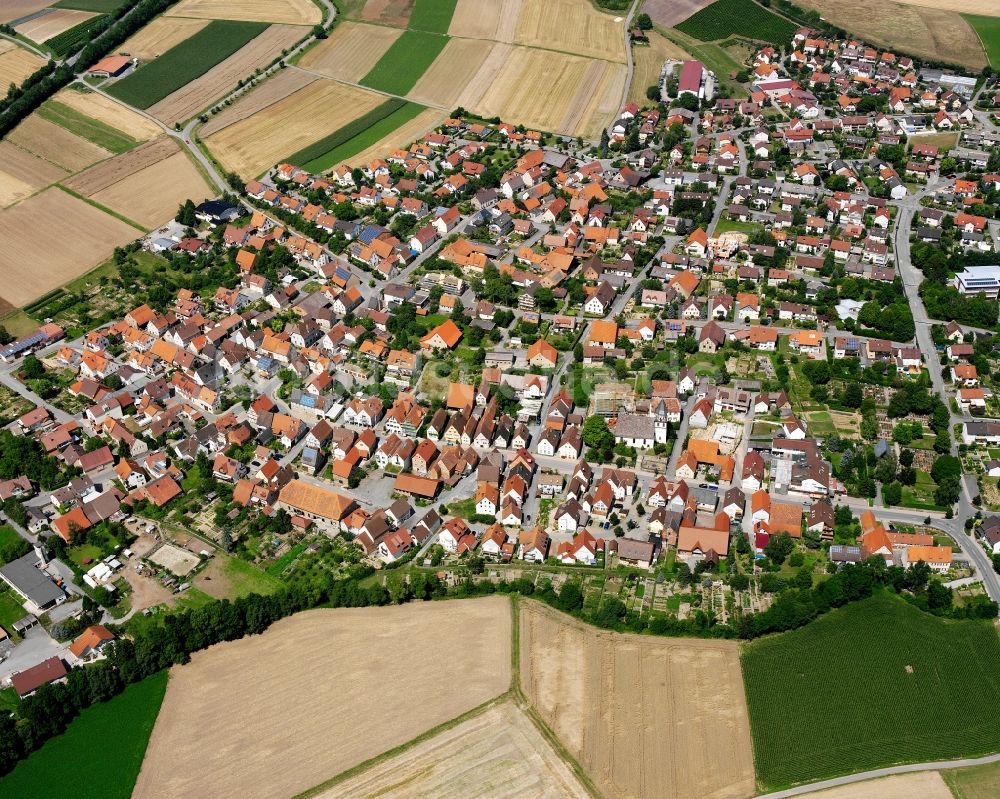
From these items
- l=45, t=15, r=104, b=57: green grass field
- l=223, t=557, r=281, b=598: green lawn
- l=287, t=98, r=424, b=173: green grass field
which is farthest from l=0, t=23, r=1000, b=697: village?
l=45, t=15, r=104, b=57: green grass field

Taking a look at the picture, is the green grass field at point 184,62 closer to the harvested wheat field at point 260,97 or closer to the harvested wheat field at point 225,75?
the harvested wheat field at point 225,75

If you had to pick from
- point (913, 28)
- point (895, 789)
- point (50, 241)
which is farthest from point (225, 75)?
point (895, 789)

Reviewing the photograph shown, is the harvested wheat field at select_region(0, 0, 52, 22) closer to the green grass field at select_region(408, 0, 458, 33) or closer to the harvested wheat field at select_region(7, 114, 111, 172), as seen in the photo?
the harvested wheat field at select_region(7, 114, 111, 172)

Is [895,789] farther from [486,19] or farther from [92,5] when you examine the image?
[92,5]

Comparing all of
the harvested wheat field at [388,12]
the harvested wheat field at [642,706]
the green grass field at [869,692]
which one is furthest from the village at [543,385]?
the harvested wheat field at [388,12]

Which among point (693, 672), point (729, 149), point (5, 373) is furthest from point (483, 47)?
point (693, 672)
